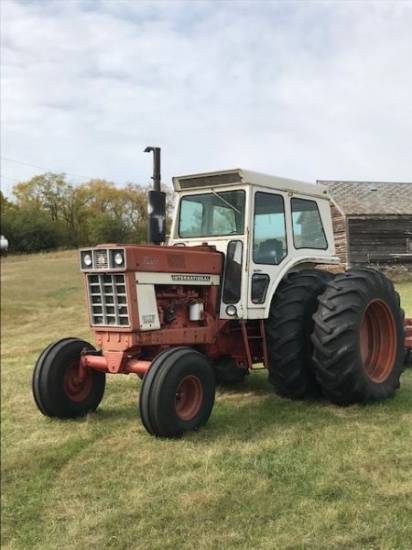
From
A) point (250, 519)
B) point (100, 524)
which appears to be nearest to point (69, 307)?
point (100, 524)

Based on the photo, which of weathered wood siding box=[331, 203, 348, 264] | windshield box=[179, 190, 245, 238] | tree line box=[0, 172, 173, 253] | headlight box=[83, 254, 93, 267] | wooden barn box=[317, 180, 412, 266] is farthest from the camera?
weathered wood siding box=[331, 203, 348, 264]

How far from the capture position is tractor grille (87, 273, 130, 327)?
4.62 meters

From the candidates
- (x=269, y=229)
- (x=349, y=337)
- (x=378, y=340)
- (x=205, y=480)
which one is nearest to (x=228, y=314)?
(x=269, y=229)

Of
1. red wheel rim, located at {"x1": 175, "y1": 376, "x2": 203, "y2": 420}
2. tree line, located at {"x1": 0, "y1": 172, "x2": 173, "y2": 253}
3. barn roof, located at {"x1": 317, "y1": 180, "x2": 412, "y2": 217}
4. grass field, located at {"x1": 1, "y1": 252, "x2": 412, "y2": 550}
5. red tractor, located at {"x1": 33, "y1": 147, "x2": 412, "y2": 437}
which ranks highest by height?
barn roof, located at {"x1": 317, "y1": 180, "x2": 412, "y2": 217}

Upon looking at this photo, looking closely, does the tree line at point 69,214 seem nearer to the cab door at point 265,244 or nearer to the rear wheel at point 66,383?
the rear wheel at point 66,383

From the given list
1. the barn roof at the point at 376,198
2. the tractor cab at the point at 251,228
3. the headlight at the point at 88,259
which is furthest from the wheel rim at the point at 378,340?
the headlight at the point at 88,259

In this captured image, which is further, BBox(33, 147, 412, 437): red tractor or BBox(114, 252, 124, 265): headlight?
BBox(33, 147, 412, 437): red tractor

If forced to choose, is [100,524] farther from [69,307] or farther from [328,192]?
[328,192]

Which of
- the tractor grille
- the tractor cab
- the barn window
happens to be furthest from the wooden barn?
the tractor grille

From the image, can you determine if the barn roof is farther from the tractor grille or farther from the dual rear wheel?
the tractor grille

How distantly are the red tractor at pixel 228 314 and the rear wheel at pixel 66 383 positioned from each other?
10 mm

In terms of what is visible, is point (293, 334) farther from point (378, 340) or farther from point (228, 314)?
point (378, 340)

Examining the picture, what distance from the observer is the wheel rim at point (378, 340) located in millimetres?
5820

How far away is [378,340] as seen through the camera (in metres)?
6.02
